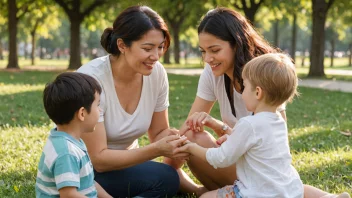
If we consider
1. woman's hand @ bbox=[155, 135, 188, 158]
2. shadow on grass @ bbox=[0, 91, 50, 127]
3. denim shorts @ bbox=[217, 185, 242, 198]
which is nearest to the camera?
denim shorts @ bbox=[217, 185, 242, 198]

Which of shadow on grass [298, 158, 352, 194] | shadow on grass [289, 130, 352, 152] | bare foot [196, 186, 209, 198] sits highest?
bare foot [196, 186, 209, 198]

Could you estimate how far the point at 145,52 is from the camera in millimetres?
4055

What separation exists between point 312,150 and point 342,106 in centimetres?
543

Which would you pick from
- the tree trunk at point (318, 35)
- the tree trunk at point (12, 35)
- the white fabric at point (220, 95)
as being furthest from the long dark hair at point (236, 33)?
the tree trunk at point (12, 35)

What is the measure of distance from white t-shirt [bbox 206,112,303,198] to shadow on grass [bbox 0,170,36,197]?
5.99ft

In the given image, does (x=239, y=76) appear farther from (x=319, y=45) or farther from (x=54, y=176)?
(x=319, y=45)

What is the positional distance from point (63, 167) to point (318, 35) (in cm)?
1952

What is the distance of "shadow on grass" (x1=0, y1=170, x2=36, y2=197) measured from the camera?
4.27 m

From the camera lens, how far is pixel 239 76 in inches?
161

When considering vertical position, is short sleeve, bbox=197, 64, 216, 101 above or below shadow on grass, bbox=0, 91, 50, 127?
above

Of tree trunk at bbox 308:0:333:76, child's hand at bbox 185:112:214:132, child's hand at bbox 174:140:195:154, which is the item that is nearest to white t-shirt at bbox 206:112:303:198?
child's hand at bbox 174:140:195:154

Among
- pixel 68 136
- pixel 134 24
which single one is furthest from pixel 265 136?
pixel 134 24

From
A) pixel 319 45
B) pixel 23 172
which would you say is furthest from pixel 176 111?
pixel 319 45

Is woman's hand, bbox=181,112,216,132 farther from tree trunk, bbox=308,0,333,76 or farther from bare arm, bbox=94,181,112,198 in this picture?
tree trunk, bbox=308,0,333,76
